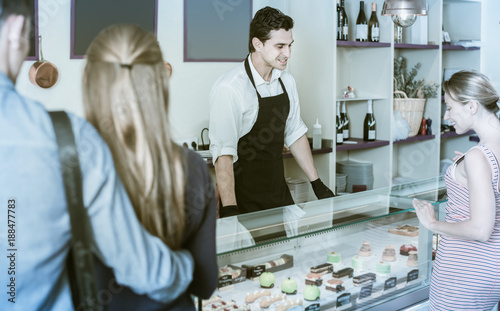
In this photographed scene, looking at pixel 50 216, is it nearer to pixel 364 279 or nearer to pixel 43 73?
pixel 364 279

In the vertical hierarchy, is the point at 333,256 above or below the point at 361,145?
below

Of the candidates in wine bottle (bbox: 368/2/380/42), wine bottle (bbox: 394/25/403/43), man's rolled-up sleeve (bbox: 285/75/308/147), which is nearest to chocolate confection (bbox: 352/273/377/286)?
man's rolled-up sleeve (bbox: 285/75/308/147)

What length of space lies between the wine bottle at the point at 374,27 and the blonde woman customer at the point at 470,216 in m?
2.58

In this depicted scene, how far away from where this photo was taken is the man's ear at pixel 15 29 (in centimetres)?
99

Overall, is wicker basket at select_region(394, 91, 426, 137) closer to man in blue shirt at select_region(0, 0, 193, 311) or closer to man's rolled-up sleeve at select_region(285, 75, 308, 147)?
man's rolled-up sleeve at select_region(285, 75, 308, 147)

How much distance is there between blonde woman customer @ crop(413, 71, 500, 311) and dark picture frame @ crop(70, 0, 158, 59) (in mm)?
2010

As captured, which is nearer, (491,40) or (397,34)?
(397,34)

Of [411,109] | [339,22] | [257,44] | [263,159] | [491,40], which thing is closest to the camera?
[257,44]

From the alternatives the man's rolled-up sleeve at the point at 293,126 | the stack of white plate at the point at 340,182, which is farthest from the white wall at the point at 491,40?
the man's rolled-up sleeve at the point at 293,126

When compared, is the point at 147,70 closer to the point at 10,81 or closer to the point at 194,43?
the point at 10,81

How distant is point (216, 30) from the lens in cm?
387

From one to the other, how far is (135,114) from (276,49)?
202 centimetres

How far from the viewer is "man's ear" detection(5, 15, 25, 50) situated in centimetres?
99

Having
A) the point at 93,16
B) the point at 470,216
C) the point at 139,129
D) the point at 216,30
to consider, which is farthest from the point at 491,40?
the point at 139,129
